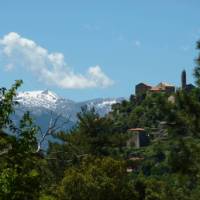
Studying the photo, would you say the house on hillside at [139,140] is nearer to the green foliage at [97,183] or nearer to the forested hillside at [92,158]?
the forested hillside at [92,158]

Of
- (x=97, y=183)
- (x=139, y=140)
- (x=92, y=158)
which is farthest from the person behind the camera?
(x=139, y=140)

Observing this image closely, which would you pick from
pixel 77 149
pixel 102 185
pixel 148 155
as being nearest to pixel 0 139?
pixel 102 185

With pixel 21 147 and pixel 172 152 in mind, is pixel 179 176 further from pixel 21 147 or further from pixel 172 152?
pixel 21 147

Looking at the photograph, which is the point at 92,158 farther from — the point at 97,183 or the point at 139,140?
the point at 139,140

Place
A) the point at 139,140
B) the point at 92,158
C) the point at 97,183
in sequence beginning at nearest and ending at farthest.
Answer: the point at 97,183 → the point at 92,158 → the point at 139,140

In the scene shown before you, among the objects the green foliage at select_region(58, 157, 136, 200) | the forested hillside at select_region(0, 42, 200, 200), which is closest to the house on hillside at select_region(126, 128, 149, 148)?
the forested hillside at select_region(0, 42, 200, 200)

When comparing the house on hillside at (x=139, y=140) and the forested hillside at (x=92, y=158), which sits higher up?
the house on hillside at (x=139, y=140)

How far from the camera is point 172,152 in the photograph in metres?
22.0

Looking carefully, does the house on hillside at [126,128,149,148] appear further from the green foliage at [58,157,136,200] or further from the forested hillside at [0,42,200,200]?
the green foliage at [58,157,136,200]

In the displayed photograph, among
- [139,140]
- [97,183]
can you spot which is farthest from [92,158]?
[139,140]

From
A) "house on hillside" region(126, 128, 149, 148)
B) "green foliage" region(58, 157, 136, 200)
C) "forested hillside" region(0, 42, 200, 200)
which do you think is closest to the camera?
"forested hillside" region(0, 42, 200, 200)

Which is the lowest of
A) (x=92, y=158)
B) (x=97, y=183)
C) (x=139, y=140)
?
(x=97, y=183)

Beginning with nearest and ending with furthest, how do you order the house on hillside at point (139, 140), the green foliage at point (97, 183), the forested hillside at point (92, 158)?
→ the forested hillside at point (92, 158), the green foliage at point (97, 183), the house on hillside at point (139, 140)

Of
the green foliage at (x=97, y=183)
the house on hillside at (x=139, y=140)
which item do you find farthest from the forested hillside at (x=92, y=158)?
the house on hillside at (x=139, y=140)
